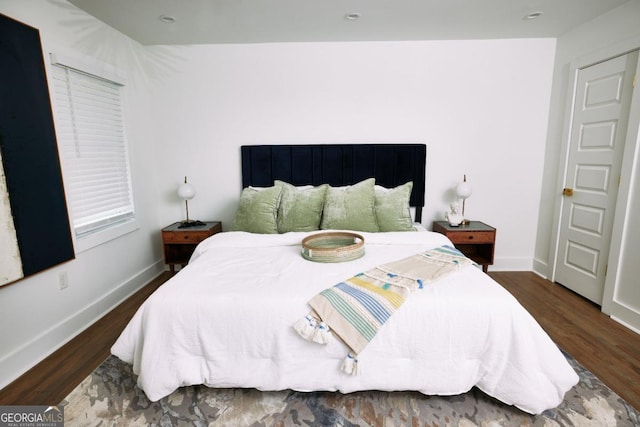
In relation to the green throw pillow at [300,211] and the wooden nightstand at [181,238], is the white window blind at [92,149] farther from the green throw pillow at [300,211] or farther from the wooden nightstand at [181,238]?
the green throw pillow at [300,211]

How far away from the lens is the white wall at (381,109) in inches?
119

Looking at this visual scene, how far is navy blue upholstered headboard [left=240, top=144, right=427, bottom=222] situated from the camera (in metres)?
3.13

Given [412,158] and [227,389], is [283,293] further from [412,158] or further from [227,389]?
[412,158]

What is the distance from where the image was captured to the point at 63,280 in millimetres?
2148

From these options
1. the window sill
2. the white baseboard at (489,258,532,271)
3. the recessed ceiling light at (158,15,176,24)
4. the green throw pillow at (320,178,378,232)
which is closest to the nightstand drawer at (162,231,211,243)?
the window sill

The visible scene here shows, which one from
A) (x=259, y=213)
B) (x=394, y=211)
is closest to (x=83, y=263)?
(x=259, y=213)

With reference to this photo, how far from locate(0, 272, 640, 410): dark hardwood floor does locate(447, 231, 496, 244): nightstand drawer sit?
531 millimetres

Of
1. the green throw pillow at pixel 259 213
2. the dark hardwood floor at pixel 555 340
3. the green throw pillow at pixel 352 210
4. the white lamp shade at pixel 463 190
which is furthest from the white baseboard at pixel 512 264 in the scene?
the green throw pillow at pixel 259 213

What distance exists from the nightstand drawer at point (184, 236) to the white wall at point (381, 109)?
514mm

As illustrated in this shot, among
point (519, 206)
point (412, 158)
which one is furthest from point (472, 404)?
point (519, 206)

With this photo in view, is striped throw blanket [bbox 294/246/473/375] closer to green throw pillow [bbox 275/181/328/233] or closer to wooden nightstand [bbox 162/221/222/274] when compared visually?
green throw pillow [bbox 275/181/328/233]

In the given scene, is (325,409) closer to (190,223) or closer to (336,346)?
(336,346)

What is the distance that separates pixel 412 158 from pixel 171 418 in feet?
9.27

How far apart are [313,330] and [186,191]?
87.8 inches
